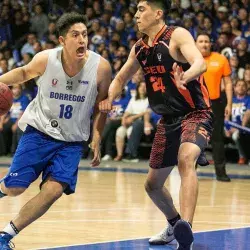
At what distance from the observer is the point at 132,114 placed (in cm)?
1587

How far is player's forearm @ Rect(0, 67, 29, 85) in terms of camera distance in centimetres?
706

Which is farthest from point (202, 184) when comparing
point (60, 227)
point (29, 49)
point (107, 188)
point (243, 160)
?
point (29, 49)

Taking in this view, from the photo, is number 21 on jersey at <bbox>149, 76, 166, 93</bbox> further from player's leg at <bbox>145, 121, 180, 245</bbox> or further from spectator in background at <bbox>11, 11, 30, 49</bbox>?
spectator in background at <bbox>11, 11, 30, 49</bbox>

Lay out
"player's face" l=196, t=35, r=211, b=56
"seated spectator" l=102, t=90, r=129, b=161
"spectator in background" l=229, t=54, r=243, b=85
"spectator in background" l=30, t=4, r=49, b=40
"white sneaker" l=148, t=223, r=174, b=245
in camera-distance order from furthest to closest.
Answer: "spectator in background" l=30, t=4, r=49, b=40 < "seated spectator" l=102, t=90, r=129, b=161 < "spectator in background" l=229, t=54, r=243, b=85 < "player's face" l=196, t=35, r=211, b=56 < "white sneaker" l=148, t=223, r=174, b=245

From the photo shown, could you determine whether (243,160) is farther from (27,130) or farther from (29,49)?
(27,130)

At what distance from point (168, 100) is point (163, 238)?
1.15m

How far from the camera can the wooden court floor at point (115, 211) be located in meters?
7.75

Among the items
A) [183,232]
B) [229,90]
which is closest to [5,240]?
[183,232]

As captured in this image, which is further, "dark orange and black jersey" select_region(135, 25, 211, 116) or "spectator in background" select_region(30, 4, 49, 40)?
"spectator in background" select_region(30, 4, 49, 40)

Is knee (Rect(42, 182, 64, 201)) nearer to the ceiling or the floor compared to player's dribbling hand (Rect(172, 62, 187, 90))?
nearer to the floor

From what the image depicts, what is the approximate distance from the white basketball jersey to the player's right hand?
21 centimetres

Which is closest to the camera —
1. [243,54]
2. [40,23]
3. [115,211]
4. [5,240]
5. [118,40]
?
[5,240]

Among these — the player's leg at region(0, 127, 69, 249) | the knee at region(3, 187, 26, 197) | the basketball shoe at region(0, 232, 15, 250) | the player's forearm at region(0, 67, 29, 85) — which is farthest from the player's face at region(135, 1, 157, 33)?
the basketball shoe at region(0, 232, 15, 250)

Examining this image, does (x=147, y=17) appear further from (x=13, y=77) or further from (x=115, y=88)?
(x=13, y=77)
